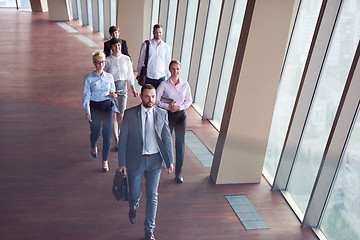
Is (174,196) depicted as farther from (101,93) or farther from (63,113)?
(63,113)

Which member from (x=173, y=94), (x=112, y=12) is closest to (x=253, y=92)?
(x=173, y=94)

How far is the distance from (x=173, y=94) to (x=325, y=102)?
77.9 inches

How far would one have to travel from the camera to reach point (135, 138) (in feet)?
15.1

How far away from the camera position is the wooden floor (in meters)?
5.17

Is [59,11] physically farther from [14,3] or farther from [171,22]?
[171,22]

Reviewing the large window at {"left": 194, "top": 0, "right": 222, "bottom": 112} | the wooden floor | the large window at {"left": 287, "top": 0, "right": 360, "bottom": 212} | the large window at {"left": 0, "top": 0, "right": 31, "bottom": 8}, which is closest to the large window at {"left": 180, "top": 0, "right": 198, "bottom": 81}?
the large window at {"left": 194, "top": 0, "right": 222, "bottom": 112}

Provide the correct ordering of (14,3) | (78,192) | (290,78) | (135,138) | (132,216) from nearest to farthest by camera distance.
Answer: (135,138) → (132,216) → (78,192) → (290,78) → (14,3)

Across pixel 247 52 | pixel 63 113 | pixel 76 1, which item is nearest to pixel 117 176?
pixel 247 52

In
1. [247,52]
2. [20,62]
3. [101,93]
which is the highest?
[247,52]

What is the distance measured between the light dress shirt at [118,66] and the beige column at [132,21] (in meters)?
5.41

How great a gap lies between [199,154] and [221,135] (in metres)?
1.22

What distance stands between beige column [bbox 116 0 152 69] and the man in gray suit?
763 centimetres

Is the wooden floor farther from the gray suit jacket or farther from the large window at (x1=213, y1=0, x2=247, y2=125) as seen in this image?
the gray suit jacket

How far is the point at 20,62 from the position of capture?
40.8 ft
